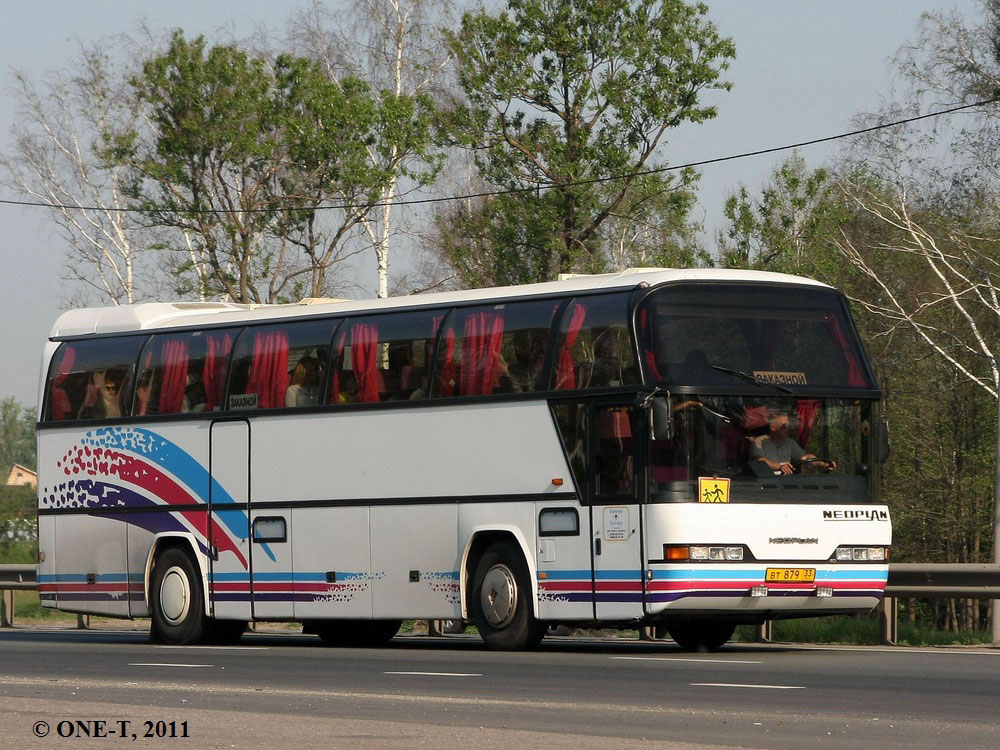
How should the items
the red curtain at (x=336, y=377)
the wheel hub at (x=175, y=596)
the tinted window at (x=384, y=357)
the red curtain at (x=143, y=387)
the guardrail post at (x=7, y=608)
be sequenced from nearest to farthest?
the tinted window at (x=384, y=357) → the red curtain at (x=336, y=377) → the wheel hub at (x=175, y=596) → the red curtain at (x=143, y=387) → the guardrail post at (x=7, y=608)

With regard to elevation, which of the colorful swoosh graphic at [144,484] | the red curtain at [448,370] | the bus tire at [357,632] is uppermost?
the red curtain at [448,370]

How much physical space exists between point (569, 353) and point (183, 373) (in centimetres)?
566

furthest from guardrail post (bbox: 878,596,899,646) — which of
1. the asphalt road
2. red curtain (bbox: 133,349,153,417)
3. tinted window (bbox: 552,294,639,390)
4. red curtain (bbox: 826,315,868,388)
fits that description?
red curtain (bbox: 133,349,153,417)

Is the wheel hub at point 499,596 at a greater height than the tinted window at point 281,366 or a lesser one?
lesser

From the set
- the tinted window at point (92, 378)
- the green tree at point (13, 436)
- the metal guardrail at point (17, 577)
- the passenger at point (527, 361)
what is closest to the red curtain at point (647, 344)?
the passenger at point (527, 361)

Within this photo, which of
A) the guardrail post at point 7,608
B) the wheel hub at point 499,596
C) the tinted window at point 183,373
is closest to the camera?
the wheel hub at point 499,596

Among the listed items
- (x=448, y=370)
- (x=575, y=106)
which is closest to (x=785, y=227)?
(x=575, y=106)

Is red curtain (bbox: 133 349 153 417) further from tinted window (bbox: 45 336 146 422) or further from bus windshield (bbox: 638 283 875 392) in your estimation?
bus windshield (bbox: 638 283 875 392)

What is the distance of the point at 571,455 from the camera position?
18.0 metres

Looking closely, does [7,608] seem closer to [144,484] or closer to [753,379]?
[144,484]

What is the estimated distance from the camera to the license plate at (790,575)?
1744cm

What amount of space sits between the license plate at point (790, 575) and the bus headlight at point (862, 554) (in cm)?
35

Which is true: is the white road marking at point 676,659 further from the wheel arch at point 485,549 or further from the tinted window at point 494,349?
the tinted window at point 494,349

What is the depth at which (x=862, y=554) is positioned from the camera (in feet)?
58.9
